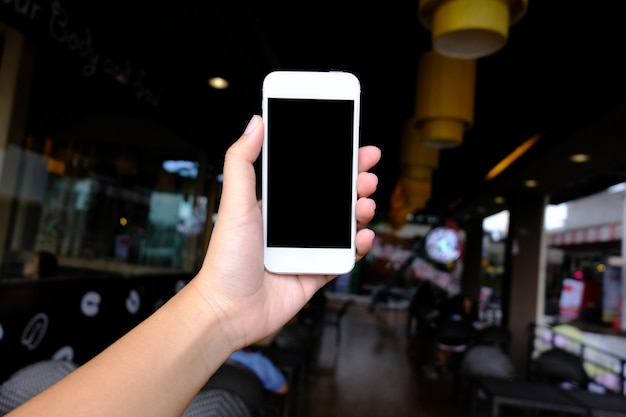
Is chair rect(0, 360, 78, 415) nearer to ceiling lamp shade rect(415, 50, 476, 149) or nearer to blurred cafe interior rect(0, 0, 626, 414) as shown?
blurred cafe interior rect(0, 0, 626, 414)

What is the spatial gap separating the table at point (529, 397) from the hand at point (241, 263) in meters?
2.67

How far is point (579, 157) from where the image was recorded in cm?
484

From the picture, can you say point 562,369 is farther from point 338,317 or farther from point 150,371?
point 338,317

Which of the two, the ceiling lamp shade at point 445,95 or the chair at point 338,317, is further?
the chair at point 338,317

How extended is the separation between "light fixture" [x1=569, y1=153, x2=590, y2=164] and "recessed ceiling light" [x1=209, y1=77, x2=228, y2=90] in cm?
342

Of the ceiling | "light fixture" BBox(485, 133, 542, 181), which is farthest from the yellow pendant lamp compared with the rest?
"light fixture" BBox(485, 133, 542, 181)

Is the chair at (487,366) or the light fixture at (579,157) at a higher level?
the light fixture at (579,157)

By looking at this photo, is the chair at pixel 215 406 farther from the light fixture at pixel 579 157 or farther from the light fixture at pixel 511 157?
the light fixture at pixel 579 157

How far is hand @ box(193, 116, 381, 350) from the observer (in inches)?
30.9

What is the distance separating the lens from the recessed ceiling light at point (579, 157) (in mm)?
4722

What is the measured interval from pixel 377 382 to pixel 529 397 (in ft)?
11.2

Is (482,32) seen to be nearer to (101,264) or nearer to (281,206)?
(281,206)

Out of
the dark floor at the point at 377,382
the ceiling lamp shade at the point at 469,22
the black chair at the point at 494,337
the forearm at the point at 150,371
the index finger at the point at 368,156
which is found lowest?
the dark floor at the point at 377,382

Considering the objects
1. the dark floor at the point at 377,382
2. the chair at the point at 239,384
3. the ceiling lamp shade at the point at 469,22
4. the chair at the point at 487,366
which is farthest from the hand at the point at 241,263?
the dark floor at the point at 377,382
